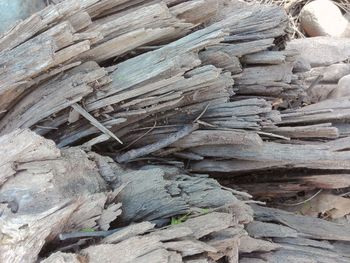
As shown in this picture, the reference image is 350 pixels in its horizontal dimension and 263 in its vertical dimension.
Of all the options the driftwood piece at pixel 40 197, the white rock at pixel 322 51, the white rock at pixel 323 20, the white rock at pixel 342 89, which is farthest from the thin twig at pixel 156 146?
the white rock at pixel 323 20

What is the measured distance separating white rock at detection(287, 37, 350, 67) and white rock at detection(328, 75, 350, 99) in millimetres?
364

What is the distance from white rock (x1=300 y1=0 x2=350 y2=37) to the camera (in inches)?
209

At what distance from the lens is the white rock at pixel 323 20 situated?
5305 mm

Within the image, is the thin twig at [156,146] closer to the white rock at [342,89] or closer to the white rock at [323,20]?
the white rock at [342,89]

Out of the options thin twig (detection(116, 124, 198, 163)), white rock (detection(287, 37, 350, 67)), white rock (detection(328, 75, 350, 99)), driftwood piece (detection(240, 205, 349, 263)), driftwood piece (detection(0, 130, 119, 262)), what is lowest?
driftwood piece (detection(240, 205, 349, 263))

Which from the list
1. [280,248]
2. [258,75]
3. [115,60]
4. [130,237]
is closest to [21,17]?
[115,60]

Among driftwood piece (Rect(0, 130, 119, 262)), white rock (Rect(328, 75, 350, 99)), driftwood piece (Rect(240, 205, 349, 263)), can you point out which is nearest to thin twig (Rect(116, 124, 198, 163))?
driftwood piece (Rect(0, 130, 119, 262))

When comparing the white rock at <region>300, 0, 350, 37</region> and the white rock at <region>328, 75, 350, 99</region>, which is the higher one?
the white rock at <region>300, 0, 350, 37</region>

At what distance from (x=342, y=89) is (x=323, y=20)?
3.65 ft

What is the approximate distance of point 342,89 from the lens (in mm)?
4512

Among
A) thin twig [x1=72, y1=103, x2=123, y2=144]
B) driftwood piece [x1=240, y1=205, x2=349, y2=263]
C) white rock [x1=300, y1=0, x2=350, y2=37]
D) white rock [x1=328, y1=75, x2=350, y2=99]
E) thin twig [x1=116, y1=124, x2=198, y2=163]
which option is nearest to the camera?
thin twig [x1=72, y1=103, x2=123, y2=144]

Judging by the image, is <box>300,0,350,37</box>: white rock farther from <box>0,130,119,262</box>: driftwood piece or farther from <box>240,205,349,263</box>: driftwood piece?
<box>0,130,119,262</box>: driftwood piece

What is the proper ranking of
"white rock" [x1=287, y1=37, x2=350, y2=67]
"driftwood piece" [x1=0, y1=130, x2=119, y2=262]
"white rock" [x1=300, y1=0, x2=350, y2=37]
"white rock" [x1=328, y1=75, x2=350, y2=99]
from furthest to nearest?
"white rock" [x1=300, y1=0, x2=350, y2=37], "white rock" [x1=287, y1=37, x2=350, y2=67], "white rock" [x1=328, y1=75, x2=350, y2=99], "driftwood piece" [x1=0, y1=130, x2=119, y2=262]

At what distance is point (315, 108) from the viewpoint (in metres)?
4.02
